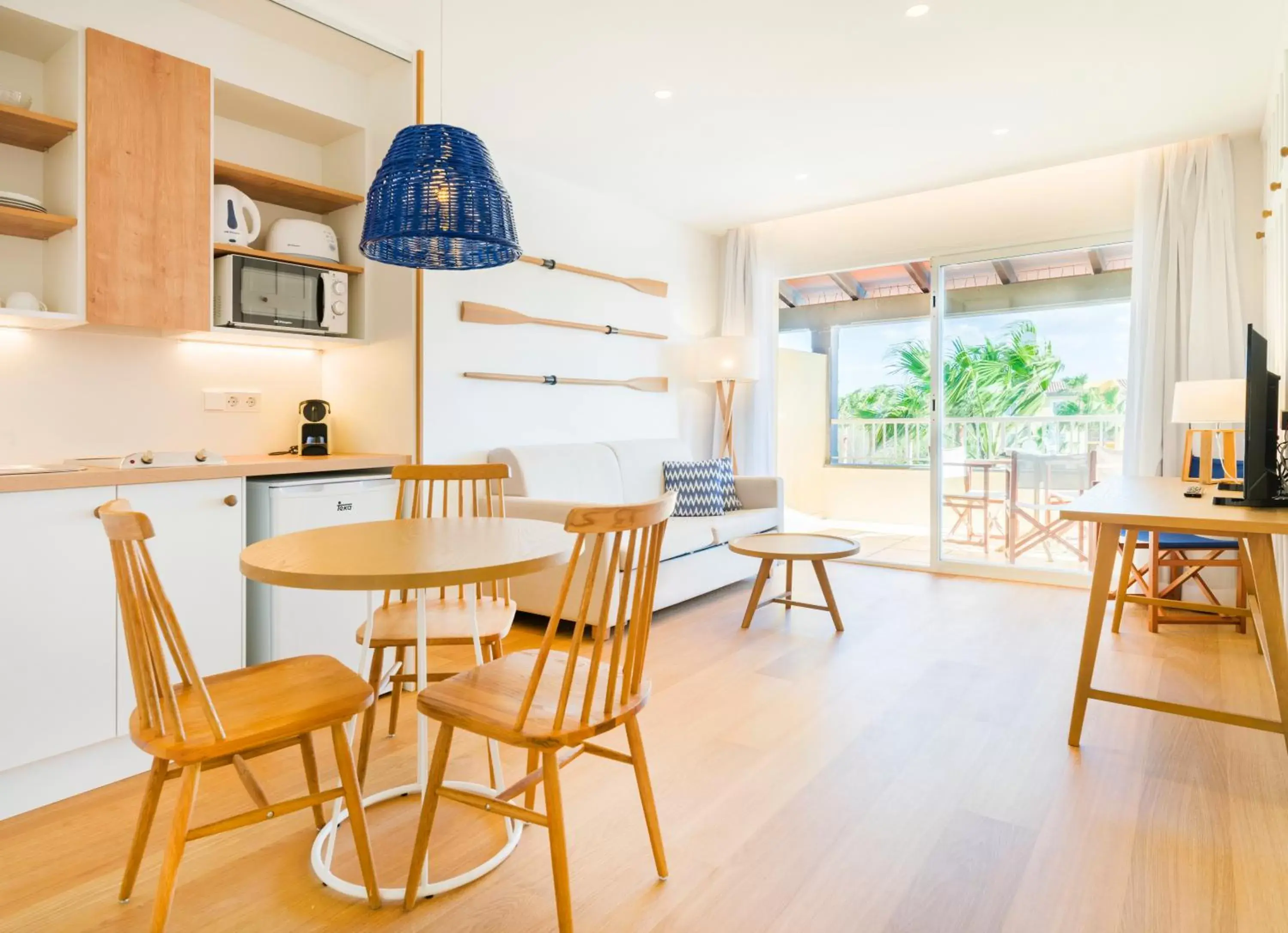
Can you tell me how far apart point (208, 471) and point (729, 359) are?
3.54 meters

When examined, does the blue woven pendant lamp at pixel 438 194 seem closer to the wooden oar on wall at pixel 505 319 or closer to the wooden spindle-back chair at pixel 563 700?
the wooden spindle-back chair at pixel 563 700

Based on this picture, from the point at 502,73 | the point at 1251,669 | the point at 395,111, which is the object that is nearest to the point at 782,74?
the point at 502,73

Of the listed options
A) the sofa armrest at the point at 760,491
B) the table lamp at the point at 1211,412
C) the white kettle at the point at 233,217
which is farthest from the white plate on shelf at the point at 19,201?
the table lamp at the point at 1211,412

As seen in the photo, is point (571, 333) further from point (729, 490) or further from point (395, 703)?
point (395, 703)

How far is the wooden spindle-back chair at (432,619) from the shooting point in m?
2.02

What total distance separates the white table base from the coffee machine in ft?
4.23

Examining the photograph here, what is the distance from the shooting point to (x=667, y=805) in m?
2.02

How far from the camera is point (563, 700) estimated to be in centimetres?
139

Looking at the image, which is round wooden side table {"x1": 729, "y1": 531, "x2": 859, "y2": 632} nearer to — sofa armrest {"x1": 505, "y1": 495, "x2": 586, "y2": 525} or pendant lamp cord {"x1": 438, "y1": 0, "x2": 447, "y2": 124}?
sofa armrest {"x1": 505, "y1": 495, "x2": 586, "y2": 525}

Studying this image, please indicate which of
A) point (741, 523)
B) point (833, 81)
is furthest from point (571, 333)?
point (833, 81)

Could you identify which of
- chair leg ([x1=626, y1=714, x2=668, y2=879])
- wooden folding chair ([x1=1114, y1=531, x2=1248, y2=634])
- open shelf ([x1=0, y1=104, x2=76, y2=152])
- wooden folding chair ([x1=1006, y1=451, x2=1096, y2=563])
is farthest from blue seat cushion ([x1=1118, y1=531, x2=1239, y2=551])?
open shelf ([x1=0, y1=104, x2=76, y2=152])

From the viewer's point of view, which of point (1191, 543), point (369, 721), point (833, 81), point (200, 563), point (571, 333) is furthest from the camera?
point (571, 333)

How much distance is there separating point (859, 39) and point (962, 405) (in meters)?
2.88

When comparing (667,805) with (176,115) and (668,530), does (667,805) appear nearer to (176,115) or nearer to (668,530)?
Result: (668,530)
